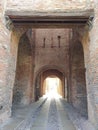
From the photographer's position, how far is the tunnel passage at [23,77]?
9781 mm

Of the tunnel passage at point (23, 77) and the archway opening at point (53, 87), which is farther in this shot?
the archway opening at point (53, 87)

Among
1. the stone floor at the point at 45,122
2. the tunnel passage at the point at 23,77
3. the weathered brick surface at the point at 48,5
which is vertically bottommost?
the stone floor at the point at 45,122

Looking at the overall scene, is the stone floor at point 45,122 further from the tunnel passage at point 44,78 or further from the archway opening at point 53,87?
the archway opening at point 53,87

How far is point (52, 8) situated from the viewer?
4508 mm

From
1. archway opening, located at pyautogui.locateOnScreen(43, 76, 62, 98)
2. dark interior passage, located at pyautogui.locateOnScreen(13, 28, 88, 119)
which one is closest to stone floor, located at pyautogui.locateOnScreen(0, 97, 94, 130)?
dark interior passage, located at pyautogui.locateOnScreen(13, 28, 88, 119)

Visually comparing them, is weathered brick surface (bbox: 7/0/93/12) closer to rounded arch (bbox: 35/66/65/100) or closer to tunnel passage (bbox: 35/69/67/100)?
rounded arch (bbox: 35/66/65/100)

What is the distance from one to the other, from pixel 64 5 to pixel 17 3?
4.58 feet

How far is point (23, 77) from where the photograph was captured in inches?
394

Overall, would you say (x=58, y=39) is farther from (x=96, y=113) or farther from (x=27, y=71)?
(x=96, y=113)

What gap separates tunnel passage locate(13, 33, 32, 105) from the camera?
32.1 ft

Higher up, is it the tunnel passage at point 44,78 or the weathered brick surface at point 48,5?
the weathered brick surface at point 48,5

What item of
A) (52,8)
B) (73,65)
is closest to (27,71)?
(73,65)

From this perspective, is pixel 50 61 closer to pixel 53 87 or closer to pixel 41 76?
pixel 41 76

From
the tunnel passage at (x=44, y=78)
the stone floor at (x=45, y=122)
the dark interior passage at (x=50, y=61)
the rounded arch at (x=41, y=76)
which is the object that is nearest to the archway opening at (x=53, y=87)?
the tunnel passage at (x=44, y=78)
